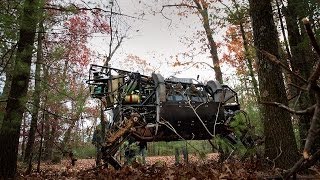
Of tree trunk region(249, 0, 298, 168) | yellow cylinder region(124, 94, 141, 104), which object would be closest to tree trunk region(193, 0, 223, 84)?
yellow cylinder region(124, 94, 141, 104)

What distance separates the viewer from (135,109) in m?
8.88

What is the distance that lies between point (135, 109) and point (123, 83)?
1.05 metres

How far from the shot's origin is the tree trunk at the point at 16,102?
6658 millimetres

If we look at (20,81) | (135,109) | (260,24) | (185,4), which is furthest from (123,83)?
(185,4)

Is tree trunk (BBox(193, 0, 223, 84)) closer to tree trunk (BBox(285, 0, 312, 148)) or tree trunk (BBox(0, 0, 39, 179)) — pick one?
tree trunk (BBox(285, 0, 312, 148))

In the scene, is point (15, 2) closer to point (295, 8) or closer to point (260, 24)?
point (260, 24)

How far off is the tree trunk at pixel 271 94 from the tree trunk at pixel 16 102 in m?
4.34

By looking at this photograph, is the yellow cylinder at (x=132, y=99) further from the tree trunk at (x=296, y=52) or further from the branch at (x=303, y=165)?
the branch at (x=303, y=165)

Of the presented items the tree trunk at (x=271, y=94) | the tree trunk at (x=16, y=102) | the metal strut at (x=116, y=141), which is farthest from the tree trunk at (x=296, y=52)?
the tree trunk at (x=16, y=102)

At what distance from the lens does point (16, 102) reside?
23.1 feet

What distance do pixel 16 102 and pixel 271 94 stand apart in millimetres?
5201

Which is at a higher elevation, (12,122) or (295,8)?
(295,8)

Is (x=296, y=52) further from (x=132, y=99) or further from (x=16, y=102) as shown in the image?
(x=16, y=102)

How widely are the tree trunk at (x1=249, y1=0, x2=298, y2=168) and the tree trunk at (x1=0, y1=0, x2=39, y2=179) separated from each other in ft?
14.2
